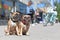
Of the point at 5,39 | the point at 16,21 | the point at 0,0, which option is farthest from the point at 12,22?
the point at 0,0

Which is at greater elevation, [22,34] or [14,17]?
[14,17]

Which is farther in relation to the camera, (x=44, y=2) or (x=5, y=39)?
(x=44, y=2)

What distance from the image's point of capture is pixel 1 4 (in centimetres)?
3228

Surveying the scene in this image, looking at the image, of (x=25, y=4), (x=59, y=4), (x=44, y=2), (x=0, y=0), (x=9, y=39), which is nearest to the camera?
(x=9, y=39)

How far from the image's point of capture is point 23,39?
10453 millimetres

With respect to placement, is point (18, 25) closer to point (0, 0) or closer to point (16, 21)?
point (16, 21)

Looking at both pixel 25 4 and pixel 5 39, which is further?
pixel 25 4

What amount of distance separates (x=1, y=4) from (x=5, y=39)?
22.2m

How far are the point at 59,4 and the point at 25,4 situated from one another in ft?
109

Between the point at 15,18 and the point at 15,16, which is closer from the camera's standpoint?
the point at 15,16

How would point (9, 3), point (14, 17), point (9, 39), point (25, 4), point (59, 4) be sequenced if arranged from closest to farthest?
1. point (9, 39)
2. point (14, 17)
3. point (9, 3)
4. point (25, 4)
5. point (59, 4)

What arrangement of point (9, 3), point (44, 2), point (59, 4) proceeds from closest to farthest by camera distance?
point (9, 3) < point (44, 2) < point (59, 4)

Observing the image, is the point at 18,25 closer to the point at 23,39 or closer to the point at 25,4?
the point at 23,39

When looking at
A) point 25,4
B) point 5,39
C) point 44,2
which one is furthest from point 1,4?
point 44,2
